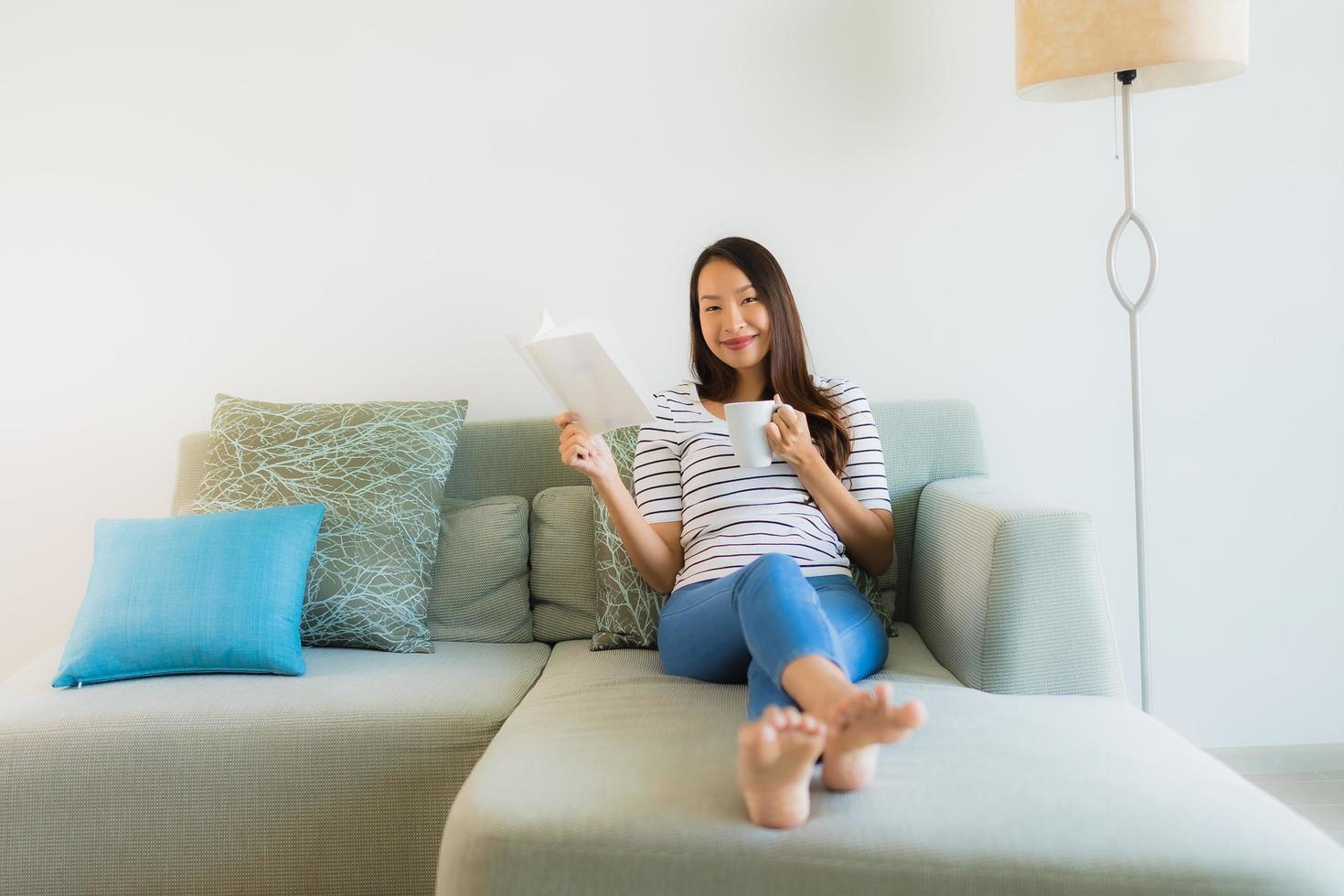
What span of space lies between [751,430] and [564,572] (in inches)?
24.6

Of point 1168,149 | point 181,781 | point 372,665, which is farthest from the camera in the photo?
point 1168,149

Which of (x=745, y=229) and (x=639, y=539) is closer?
(x=639, y=539)

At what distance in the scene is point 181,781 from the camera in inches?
63.1

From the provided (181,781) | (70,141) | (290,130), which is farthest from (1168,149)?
(70,141)

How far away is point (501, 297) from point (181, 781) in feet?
4.12

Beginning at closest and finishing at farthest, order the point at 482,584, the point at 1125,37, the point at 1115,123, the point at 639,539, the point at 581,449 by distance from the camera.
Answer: the point at 581,449, the point at 639,539, the point at 1125,37, the point at 482,584, the point at 1115,123

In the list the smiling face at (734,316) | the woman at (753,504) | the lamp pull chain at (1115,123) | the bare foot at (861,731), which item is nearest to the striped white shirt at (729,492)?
the woman at (753,504)

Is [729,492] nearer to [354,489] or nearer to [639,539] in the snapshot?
[639,539]

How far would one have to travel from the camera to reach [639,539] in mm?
1837

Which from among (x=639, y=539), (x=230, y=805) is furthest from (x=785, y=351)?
(x=230, y=805)

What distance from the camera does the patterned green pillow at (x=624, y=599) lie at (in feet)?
6.37

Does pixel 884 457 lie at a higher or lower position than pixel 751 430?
lower

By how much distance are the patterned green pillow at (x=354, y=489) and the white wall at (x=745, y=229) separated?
1.20ft

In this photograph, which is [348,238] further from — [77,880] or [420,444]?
[77,880]
